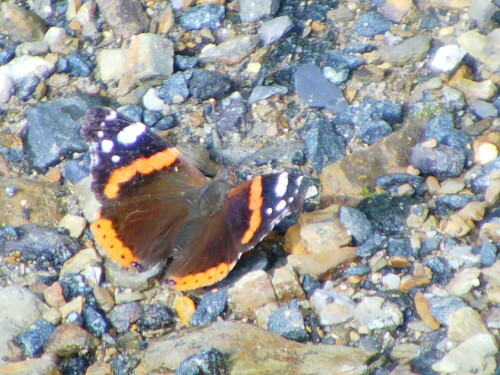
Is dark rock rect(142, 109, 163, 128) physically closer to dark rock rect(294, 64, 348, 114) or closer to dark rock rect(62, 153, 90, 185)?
dark rock rect(62, 153, 90, 185)

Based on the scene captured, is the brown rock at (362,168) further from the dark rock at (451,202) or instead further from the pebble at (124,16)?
the pebble at (124,16)

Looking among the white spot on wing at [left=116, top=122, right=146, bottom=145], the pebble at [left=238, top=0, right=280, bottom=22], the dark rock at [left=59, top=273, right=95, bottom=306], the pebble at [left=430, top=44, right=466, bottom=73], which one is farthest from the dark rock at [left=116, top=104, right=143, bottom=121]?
the pebble at [left=430, top=44, right=466, bottom=73]

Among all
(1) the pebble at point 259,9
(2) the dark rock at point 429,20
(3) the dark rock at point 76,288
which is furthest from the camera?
(1) the pebble at point 259,9

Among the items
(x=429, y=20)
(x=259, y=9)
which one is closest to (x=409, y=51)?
(x=429, y=20)

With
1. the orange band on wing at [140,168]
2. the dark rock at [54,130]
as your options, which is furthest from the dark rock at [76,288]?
the dark rock at [54,130]

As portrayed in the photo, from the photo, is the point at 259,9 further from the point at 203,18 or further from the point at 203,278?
the point at 203,278
